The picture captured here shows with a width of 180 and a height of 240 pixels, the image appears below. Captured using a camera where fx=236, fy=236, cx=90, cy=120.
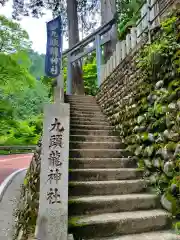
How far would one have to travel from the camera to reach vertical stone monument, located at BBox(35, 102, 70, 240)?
2424 millimetres

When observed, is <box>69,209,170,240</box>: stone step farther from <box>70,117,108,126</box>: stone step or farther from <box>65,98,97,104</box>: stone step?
<box>65,98,97,104</box>: stone step

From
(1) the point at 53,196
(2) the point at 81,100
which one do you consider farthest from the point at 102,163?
(2) the point at 81,100

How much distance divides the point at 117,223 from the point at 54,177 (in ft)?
3.14

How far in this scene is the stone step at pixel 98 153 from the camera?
412 centimetres

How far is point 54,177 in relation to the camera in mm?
2584

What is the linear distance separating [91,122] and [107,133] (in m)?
0.77

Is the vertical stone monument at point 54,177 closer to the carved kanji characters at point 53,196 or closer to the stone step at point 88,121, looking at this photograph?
the carved kanji characters at point 53,196

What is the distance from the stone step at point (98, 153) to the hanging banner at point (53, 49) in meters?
1.44

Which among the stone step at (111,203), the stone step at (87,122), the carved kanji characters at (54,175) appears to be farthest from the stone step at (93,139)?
the carved kanji characters at (54,175)

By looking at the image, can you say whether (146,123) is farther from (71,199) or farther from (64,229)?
(64,229)

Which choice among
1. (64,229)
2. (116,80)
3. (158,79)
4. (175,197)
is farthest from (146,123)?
(116,80)

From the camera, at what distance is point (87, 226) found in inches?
106

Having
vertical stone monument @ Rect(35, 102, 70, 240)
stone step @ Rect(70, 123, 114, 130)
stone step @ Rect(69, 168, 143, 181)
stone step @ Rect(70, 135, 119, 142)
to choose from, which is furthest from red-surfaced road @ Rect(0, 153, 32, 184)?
vertical stone monument @ Rect(35, 102, 70, 240)

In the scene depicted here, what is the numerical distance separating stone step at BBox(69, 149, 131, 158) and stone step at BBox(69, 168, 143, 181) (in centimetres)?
49
